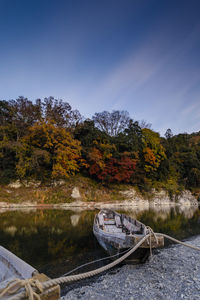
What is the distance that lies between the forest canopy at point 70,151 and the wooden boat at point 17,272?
2214 cm

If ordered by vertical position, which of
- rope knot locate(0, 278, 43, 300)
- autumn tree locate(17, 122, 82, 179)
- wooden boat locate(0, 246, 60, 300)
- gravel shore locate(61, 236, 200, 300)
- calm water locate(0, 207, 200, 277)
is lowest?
calm water locate(0, 207, 200, 277)

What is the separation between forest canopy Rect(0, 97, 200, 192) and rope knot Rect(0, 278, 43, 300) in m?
23.8

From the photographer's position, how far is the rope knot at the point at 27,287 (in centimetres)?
177

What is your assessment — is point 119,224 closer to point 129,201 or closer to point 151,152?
point 129,201

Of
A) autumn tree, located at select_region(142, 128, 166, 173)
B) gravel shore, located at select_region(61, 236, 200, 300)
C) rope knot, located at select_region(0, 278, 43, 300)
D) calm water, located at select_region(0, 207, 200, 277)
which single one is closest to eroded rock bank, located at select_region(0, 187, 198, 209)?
autumn tree, located at select_region(142, 128, 166, 173)

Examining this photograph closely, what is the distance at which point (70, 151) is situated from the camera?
27.5 metres

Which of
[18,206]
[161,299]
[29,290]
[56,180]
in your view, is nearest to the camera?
[29,290]

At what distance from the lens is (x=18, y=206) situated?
22344 millimetres

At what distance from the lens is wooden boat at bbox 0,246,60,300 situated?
1.94 meters

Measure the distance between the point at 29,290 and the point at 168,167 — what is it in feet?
126

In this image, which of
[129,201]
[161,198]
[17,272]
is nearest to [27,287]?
[17,272]

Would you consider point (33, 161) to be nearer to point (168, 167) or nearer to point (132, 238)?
point (132, 238)

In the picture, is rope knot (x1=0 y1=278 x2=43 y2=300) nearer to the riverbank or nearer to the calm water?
the calm water

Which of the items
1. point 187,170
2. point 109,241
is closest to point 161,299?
point 109,241
